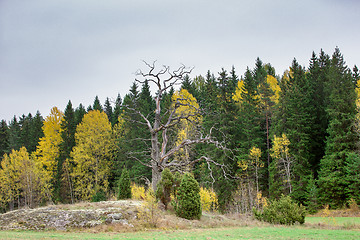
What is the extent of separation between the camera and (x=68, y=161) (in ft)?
128

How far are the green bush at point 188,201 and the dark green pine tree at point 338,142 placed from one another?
17511mm

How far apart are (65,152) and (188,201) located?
97.6 ft

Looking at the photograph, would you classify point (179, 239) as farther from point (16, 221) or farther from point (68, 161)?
point (68, 161)

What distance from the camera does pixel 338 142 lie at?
27.4 metres

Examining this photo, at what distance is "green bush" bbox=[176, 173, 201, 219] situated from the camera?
15.3m

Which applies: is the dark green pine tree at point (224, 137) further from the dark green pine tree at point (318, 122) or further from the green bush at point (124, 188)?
the green bush at point (124, 188)

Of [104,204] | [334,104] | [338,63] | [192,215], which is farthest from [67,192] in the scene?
[338,63]

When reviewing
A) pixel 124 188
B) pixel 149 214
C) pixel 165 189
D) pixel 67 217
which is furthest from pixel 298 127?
pixel 67 217

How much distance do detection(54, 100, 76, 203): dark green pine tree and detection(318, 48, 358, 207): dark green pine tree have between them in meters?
32.5

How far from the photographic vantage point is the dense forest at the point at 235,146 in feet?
85.5

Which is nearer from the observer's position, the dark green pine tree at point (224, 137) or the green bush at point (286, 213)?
the green bush at point (286, 213)

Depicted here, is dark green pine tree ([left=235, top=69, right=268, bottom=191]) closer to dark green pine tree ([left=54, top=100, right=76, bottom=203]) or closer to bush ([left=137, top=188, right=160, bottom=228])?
bush ([left=137, top=188, right=160, bottom=228])

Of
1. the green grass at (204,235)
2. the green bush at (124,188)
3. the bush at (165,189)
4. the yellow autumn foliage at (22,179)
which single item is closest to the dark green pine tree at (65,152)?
the yellow autumn foliage at (22,179)

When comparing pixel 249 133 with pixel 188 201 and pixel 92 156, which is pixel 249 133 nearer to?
pixel 188 201
